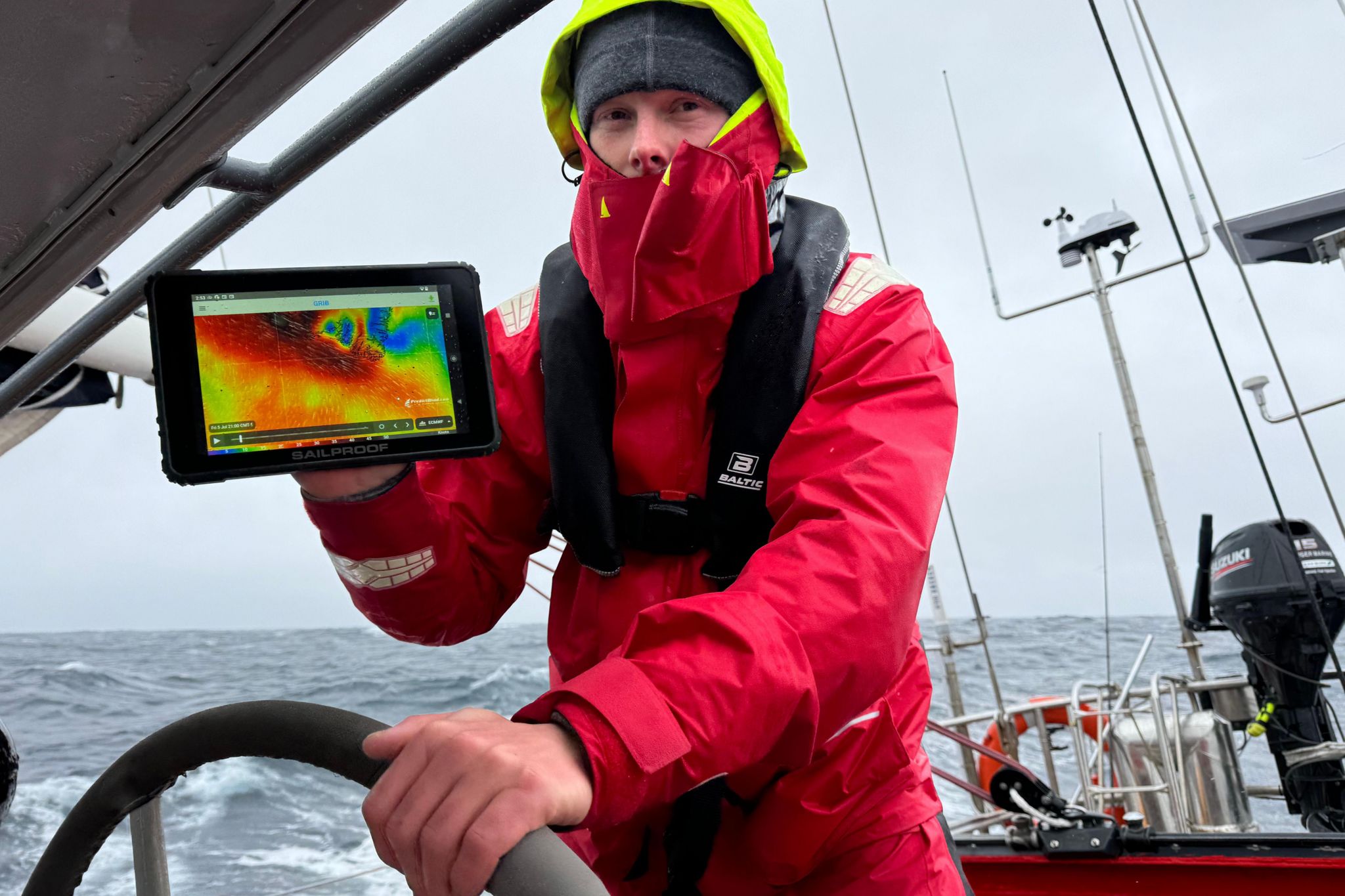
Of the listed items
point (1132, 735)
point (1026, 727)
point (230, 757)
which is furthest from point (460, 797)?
point (1026, 727)

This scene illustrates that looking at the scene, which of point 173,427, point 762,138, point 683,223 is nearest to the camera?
point 173,427

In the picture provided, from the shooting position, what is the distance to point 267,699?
0.57m

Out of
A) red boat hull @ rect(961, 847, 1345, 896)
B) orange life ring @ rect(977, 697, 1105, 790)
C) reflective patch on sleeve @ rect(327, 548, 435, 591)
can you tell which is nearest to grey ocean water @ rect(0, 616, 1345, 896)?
reflective patch on sleeve @ rect(327, 548, 435, 591)

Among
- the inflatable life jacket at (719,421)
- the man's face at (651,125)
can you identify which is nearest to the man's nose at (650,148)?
the man's face at (651,125)

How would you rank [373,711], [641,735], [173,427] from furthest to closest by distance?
[373,711] → [173,427] → [641,735]

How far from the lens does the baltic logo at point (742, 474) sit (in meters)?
0.91

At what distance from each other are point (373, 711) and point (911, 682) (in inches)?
190

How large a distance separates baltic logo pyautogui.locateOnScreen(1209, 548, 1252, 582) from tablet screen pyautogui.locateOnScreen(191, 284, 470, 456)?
2841 mm

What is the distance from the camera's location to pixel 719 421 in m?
0.94

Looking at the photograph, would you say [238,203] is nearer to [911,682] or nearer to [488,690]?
[911,682]

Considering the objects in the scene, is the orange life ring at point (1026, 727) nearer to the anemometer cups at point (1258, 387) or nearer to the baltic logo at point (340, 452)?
the anemometer cups at point (1258, 387)

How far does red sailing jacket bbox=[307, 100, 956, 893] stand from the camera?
2.15ft

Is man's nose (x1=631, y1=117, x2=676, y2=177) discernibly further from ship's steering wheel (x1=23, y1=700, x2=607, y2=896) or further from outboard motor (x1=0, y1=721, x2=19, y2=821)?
outboard motor (x1=0, y1=721, x2=19, y2=821)

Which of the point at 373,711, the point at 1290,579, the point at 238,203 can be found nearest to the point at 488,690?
the point at 373,711
